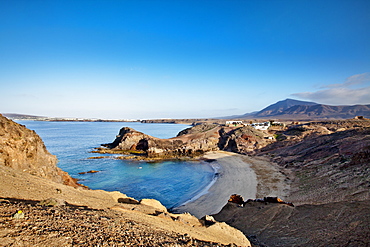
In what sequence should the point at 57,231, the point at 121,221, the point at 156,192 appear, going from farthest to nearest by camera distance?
the point at 156,192 → the point at 121,221 → the point at 57,231

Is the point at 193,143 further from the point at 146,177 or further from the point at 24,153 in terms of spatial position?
the point at 24,153

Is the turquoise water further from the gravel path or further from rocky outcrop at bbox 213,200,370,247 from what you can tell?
the gravel path

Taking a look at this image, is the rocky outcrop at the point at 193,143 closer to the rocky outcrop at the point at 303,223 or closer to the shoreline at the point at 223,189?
the shoreline at the point at 223,189

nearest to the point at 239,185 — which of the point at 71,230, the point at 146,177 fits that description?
the point at 146,177

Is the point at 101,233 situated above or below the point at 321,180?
above

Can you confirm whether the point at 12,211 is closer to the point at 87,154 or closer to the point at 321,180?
the point at 321,180

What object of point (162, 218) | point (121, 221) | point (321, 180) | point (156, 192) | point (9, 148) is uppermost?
point (9, 148)

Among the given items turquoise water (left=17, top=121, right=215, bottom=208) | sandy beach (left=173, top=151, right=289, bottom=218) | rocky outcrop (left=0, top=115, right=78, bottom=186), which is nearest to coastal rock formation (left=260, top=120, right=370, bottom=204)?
sandy beach (left=173, top=151, right=289, bottom=218)

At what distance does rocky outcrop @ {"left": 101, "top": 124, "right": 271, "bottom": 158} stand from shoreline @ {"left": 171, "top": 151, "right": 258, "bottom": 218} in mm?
12982

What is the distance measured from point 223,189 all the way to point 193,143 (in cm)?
2994

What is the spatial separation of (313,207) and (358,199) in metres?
3.57

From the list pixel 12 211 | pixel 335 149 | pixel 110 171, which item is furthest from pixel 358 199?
pixel 110 171

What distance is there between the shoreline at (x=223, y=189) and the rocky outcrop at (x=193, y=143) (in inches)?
511

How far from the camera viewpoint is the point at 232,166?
3938cm
